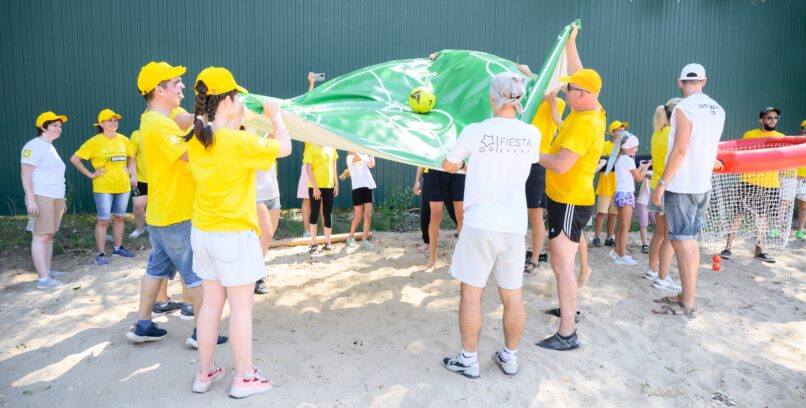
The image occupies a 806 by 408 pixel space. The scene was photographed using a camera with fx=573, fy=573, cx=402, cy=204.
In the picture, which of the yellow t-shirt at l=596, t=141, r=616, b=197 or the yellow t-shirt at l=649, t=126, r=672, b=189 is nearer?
the yellow t-shirt at l=649, t=126, r=672, b=189

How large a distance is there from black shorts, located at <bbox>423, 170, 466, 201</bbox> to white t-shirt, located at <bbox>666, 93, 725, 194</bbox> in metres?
1.80

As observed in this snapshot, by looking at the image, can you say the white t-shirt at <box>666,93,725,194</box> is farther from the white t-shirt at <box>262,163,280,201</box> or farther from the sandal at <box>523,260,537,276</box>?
the white t-shirt at <box>262,163,280,201</box>

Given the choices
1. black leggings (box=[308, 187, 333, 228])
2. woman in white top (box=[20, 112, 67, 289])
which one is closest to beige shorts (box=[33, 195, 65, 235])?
woman in white top (box=[20, 112, 67, 289])

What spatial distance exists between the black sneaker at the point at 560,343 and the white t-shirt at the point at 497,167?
107 cm

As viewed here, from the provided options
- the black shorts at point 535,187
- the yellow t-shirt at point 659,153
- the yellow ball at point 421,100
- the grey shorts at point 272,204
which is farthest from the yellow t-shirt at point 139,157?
the yellow t-shirt at point 659,153

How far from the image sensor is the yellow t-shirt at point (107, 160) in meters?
5.76

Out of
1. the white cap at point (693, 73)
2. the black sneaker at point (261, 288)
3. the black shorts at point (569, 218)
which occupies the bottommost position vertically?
the black sneaker at point (261, 288)

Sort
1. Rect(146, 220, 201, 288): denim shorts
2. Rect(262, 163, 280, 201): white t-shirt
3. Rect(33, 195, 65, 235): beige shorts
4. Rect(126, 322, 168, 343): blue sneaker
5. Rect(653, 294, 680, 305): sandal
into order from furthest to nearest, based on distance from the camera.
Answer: Rect(33, 195, 65, 235): beige shorts → Rect(262, 163, 280, 201): white t-shirt → Rect(653, 294, 680, 305): sandal → Rect(126, 322, 168, 343): blue sneaker → Rect(146, 220, 201, 288): denim shorts

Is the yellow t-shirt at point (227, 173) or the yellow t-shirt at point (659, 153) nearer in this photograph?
the yellow t-shirt at point (227, 173)

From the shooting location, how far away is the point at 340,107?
4.18 m

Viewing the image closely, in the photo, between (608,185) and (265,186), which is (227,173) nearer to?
(265,186)

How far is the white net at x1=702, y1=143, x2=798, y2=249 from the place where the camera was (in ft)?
15.8

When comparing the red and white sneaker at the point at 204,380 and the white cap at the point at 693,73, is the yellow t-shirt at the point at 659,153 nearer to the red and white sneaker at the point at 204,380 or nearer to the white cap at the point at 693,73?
the white cap at the point at 693,73

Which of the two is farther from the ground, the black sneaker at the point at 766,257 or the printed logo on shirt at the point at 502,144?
the printed logo on shirt at the point at 502,144
